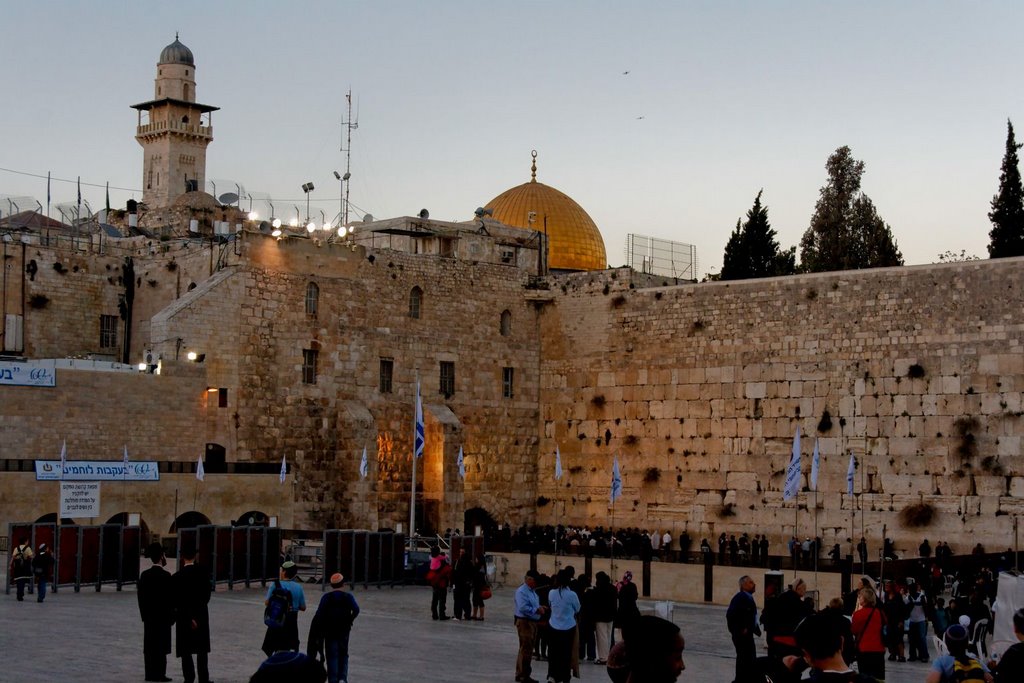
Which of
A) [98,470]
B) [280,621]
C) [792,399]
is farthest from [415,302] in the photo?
[280,621]

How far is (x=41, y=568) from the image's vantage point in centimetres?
1992

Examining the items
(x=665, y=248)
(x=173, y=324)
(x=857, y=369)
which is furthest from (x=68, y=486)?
(x=665, y=248)

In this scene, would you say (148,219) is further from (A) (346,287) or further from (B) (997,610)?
(B) (997,610)

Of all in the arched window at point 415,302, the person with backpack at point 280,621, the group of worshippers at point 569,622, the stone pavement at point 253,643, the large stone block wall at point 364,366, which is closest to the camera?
the person with backpack at point 280,621

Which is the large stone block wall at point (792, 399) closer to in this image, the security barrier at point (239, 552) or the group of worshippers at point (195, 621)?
the security barrier at point (239, 552)

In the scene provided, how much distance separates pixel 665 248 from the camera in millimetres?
43344

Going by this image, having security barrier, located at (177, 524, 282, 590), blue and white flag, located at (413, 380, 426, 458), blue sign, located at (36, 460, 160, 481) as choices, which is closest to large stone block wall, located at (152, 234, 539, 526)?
blue and white flag, located at (413, 380, 426, 458)

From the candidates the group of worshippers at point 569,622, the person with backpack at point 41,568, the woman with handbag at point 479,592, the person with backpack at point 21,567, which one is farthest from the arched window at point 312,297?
the group of worshippers at point 569,622

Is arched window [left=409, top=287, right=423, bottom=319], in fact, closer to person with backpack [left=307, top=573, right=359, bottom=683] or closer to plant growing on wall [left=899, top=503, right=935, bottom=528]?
plant growing on wall [left=899, top=503, right=935, bottom=528]

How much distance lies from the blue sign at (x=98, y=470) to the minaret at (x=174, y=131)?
1134 inches

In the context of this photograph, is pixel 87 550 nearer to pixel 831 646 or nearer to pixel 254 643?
pixel 254 643

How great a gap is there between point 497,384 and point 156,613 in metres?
27.1

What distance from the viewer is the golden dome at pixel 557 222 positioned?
152 feet

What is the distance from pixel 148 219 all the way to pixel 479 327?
1160cm
